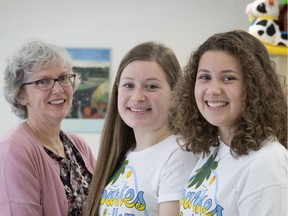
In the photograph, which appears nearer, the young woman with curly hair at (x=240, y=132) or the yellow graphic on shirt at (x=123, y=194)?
the young woman with curly hair at (x=240, y=132)

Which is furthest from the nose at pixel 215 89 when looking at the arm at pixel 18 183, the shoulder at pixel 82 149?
the shoulder at pixel 82 149

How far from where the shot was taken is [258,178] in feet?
3.18

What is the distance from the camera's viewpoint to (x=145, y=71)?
1.40 metres

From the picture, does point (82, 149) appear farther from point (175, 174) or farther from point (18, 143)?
point (175, 174)

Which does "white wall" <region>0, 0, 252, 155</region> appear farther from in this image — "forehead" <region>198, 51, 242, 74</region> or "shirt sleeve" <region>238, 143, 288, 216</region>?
"shirt sleeve" <region>238, 143, 288, 216</region>

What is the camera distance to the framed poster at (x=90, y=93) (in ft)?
12.5

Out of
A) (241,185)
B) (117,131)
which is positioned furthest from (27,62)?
(241,185)

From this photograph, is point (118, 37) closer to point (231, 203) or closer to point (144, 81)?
point (144, 81)

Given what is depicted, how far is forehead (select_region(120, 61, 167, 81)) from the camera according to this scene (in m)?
1.40

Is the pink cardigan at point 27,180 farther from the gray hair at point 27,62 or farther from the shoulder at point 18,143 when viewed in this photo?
the gray hair at point 27,62

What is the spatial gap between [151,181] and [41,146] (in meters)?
0.57

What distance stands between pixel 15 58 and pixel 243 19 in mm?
2575

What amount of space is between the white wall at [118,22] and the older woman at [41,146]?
1.91 meters

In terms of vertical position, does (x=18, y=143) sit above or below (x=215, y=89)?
below
